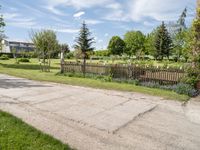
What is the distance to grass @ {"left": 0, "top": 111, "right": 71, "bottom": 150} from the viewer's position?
12.9ft

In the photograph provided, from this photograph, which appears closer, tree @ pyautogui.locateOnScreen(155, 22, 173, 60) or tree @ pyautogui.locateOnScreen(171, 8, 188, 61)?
tree @ pyautogui.locateOnScreen(171, 8, 188, 61)

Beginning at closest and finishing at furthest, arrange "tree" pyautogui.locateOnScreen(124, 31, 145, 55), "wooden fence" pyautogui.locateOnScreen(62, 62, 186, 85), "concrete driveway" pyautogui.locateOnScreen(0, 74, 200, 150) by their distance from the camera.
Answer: "concrete driveway" pyautogui.locateOnScreen(0, 74, 200, 150), "wooden fence" pyautogui.locateOnScreen(62, 62, 186, 85), "tree" pyautogui.locateOnScreen(124, 31, 145, 55)

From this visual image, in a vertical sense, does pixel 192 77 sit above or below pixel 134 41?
below

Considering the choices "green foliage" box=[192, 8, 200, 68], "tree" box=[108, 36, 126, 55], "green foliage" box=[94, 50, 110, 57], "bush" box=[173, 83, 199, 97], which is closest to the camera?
"bush" box=[173, 83, 199, 97]

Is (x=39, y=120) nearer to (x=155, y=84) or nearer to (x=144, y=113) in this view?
(x=144, y=113)

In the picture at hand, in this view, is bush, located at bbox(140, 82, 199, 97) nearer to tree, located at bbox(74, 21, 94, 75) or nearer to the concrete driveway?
the concrete driveway

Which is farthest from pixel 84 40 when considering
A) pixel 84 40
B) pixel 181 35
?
pixel 181 35

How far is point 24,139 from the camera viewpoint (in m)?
4.23

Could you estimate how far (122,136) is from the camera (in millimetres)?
4852

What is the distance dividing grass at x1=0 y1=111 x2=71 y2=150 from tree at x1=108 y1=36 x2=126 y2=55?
82260 millimetres

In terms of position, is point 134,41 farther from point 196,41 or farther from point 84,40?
point 196,41

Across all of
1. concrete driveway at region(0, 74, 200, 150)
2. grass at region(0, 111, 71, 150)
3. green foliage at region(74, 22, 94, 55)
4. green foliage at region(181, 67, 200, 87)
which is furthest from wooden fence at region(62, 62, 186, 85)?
green foliage at region(74, 22, 94, 55)

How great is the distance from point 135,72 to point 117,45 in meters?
73.4

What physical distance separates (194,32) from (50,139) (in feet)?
32.6
